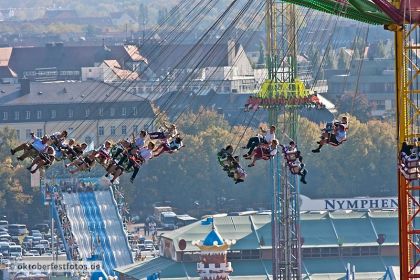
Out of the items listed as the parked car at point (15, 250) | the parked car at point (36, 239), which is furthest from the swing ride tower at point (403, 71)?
the parked car at point (36, 239)

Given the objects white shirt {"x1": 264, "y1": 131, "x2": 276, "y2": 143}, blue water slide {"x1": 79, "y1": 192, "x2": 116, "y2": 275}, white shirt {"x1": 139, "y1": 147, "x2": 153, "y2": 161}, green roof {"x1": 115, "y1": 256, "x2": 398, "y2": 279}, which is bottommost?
green roof {"x1": 115, "y1": 256, "x2": 398, "y2": 279}

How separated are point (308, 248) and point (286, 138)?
90.8 feet

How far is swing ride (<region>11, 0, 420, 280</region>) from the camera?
228 ft

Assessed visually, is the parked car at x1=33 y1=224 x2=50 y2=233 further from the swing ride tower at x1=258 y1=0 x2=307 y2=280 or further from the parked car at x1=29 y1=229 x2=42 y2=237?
the swing ride tower at x1=258 y1=0 x2=307 y2=280

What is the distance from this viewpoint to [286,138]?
116 m

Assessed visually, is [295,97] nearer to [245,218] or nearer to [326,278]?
[326,278]

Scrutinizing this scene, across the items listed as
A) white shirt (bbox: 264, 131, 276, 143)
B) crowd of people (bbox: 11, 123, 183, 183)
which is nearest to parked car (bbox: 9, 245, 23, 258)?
crowd of people (bbox: 11, 123, 183, 183)

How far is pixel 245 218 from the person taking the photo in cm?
14938

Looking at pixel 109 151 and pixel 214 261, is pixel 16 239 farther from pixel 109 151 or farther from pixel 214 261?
pixel 109 151

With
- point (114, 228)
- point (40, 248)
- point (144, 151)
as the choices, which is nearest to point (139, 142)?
point (144, 151)

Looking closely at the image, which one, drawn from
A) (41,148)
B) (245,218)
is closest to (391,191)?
(245,218)

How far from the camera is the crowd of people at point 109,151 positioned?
81.1 m

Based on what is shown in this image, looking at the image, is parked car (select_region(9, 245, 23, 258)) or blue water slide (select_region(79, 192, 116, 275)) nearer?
blue water slide (select_region(79, 192, 116, 275))

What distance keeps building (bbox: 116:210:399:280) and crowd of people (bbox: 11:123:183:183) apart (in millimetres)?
53621
